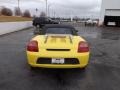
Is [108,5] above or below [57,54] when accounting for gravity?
above

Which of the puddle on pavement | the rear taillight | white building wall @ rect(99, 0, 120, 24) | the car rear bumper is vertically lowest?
the puddle on pavement

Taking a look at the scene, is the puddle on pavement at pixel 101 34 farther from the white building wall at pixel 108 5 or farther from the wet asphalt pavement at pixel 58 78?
the white building wall at pixel 108 5

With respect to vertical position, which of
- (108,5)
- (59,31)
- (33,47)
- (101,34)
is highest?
(108,5)

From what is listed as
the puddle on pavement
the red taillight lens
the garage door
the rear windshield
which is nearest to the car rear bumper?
the red taillight lens

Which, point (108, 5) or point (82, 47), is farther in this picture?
point (108, 5)

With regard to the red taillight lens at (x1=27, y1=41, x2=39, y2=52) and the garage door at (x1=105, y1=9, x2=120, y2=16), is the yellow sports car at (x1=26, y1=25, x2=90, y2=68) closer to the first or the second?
the red taillight lens at (x1=27, y1=41, x2=39, y2=52)

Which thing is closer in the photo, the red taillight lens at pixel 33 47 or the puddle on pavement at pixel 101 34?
the red taillight lens at pixel 33 47

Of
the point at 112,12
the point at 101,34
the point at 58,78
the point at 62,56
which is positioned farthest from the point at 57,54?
the point at 112,12

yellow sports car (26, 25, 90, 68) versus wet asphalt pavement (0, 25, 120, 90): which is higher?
yellow sports car (26, 25, 90, 68)

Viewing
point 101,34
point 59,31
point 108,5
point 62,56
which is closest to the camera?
point 62,56

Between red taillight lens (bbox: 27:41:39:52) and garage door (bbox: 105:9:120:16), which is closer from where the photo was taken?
red taillight lens (bbox: 27:41:39:52)

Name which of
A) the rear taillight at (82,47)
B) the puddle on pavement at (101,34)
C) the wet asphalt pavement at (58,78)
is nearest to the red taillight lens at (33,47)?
the wet asphalt pavement at (58,78)

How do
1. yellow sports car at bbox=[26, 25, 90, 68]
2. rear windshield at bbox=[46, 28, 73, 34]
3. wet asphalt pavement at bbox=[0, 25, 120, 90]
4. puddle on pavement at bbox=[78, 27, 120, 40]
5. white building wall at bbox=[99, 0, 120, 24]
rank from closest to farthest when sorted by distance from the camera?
1. wet asphalt pavement at bbox=[0, 25, 120, 90]
2. yellow sports car at bbox=[26, 25, 90, 68]
3. rear windshield at bbox=[46, 28, 73, 34]
4. puddle on pavement at bbox=[78, 27, 120, 40]
5. white building wall at bbox=[99, 0, 120, 24]

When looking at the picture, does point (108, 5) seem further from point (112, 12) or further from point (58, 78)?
point (58, 78)
